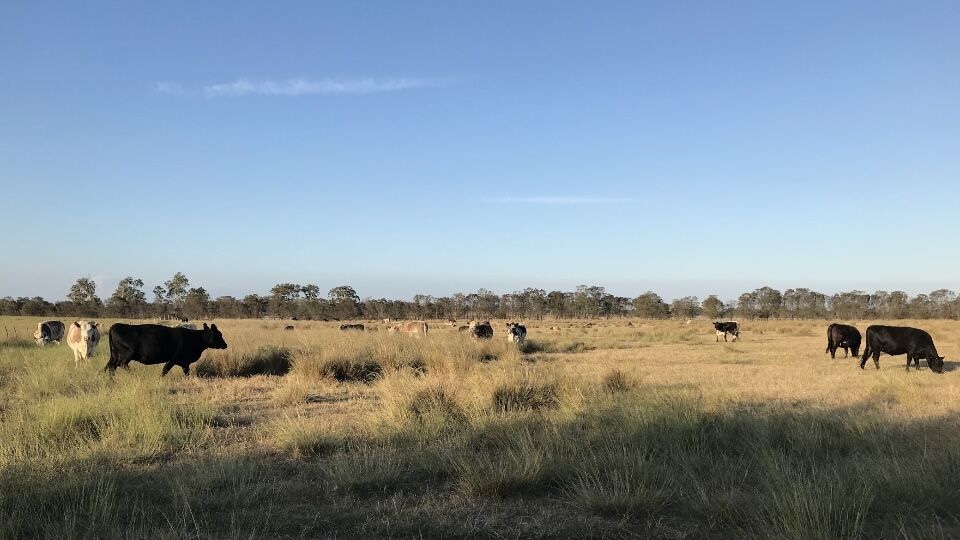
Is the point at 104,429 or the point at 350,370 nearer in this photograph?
the point at 104,429

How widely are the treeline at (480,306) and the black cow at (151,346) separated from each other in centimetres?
7962

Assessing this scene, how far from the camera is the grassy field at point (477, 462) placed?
4500 mm

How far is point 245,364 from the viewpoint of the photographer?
15.2 metres

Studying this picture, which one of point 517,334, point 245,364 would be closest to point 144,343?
point 245,364

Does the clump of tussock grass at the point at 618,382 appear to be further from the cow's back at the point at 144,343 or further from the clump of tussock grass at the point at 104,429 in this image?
the cow's back at the point at 144,343

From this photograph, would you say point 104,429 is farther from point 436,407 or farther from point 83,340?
point 83,340

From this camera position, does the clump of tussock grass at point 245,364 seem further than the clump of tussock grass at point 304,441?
Yes

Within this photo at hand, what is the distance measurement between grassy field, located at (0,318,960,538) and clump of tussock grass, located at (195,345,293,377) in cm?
300

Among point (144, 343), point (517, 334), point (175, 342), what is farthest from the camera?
point (517, 334)

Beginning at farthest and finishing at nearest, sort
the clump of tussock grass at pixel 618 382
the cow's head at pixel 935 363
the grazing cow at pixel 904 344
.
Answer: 1. the grazing cow at pixel 904 344
2. the cow's head at pixel 935 363
3. the clump of tussock grass at pixel 618 382

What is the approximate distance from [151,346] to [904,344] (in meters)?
20.5

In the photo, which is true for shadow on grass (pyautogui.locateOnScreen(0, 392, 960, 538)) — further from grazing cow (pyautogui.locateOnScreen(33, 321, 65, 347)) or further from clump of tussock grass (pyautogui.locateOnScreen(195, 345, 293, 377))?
grazing cow (pyautogui.locateOnScreen(33, 321, 65, 347))

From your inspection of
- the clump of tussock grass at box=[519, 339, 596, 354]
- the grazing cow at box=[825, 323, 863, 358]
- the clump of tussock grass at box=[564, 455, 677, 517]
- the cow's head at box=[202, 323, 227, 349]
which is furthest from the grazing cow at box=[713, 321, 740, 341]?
the clump of tussock grass at box=[564, 455, 677, 517]

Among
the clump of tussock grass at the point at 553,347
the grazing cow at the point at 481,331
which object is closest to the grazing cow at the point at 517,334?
the clump of tussock grass at the point at 553,347
